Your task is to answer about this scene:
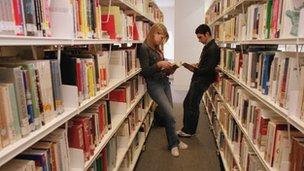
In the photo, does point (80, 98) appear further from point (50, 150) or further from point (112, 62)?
point (112, 62)

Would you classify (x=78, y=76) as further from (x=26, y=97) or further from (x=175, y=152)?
(x=175, y=152)

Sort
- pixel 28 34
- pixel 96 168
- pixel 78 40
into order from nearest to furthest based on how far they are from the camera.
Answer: pixel 28 34 → pixel 78 40 → pixel 96 168

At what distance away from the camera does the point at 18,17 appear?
92 cm

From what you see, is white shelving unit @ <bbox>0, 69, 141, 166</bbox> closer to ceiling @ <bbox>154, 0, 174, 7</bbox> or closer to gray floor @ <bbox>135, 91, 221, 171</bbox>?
gray floor @ <bbox>135, 91, 221, 171</bbox>

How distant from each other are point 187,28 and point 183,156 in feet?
16.4

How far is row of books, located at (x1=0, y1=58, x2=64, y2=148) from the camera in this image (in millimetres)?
892

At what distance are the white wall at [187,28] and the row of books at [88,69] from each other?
5.31 m

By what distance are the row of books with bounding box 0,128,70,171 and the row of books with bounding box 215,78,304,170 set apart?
3.62 feet

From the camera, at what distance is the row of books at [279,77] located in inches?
49.2

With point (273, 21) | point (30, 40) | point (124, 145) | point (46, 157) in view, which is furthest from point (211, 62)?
point (30, 40)

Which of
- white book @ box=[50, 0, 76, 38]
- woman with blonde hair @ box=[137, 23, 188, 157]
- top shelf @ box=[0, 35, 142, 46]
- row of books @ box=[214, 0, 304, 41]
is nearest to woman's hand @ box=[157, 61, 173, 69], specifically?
woman with blonde hair @ box=[137, 23, 188, 157]

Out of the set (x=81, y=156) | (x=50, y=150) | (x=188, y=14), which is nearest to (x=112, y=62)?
→ (x=81, y=156)

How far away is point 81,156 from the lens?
146 cm

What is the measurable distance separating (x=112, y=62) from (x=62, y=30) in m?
1.26
